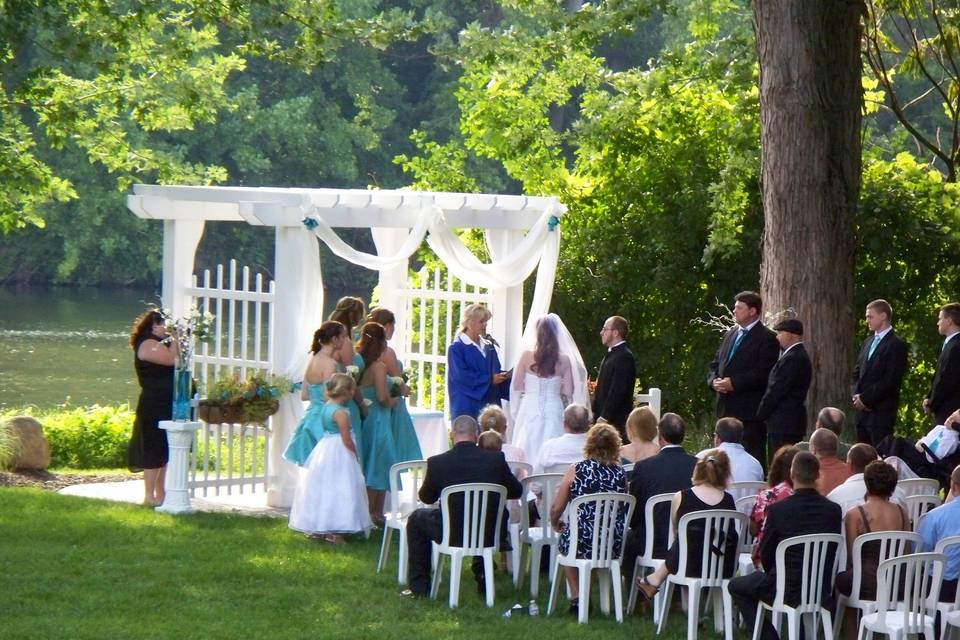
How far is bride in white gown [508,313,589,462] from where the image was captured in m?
10.6

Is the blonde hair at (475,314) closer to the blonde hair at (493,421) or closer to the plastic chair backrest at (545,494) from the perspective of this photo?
the blonde hair at (493,421)

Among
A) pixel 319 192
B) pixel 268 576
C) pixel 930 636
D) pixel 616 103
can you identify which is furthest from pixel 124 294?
pixel 930 636

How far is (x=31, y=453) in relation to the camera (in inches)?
491

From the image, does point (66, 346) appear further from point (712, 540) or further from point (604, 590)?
A: point (712, 540)

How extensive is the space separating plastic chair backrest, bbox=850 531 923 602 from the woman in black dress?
523cm

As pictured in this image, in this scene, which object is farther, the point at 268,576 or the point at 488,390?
the point at 488,390

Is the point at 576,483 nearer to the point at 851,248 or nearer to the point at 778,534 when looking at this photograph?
the point at 778,534

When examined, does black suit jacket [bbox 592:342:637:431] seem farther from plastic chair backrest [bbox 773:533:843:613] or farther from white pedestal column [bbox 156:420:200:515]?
plastic chair backrest [bbox 773:533:843:613]

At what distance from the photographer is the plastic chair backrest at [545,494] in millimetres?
7980

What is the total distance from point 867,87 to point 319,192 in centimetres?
751

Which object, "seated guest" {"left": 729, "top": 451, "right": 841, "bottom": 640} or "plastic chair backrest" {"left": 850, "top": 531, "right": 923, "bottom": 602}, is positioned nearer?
"plastic chair backrest" {"left": 850, "top": 531, "right": 923, "bottom": 602}

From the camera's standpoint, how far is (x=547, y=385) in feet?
34.8

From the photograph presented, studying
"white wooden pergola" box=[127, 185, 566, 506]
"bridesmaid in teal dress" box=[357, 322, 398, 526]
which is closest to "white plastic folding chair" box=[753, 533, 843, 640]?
"bridesmaid in teal dress" box=[357, 322, 398, 526]

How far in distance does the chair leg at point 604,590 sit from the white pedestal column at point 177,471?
360 cm
